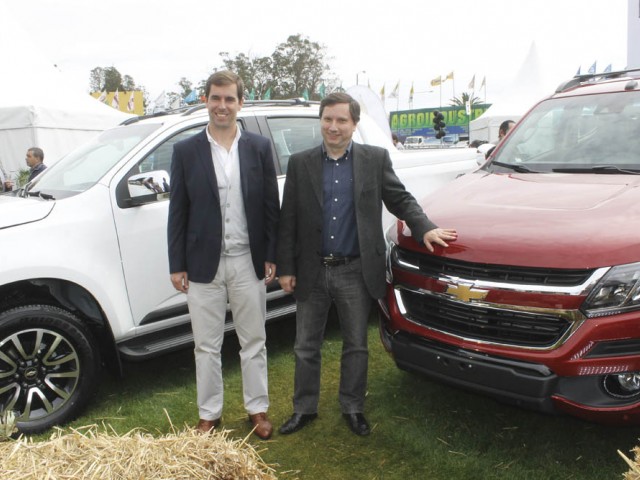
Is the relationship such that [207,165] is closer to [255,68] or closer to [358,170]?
[358,170]

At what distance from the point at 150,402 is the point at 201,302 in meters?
1.14

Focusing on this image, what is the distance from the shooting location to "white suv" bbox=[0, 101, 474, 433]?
10.9 ft

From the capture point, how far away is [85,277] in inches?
137

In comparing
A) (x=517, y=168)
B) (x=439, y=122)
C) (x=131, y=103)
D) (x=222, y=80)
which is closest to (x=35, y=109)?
(x=222, y=80)

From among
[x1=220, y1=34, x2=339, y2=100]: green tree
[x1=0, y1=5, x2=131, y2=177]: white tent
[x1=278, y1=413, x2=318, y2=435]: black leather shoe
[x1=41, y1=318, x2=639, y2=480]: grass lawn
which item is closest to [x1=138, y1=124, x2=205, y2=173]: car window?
[x1=41, y1=318, x2=639, y2=480]: grass lawn

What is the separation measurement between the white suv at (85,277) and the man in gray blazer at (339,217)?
90cm

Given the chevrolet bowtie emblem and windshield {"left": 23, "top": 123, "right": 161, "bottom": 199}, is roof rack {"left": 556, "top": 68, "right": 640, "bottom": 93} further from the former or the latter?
windshield {"left": 23, "top": 123, "right": 161, "bottom": 199}

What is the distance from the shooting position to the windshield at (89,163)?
12.5ft

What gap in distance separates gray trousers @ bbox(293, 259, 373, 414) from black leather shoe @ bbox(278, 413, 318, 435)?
0.03 metres

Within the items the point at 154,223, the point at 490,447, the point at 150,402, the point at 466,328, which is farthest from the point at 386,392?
the point at 154,223

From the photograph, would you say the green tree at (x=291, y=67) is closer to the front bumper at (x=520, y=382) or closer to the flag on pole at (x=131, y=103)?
the flag on pole at (x=131, y=103)

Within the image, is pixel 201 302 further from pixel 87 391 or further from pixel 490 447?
pixel 490 447

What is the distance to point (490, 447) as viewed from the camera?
10.4ft

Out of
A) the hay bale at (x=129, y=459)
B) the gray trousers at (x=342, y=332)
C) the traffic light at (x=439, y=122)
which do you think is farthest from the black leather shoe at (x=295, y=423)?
the traffic light at (x=439, y=122)
